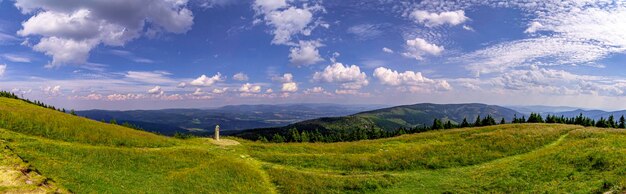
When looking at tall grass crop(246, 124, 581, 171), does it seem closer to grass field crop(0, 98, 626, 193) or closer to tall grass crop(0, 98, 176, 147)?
grass field crop(0, 98, 626, 193)

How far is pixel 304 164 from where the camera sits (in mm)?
42656

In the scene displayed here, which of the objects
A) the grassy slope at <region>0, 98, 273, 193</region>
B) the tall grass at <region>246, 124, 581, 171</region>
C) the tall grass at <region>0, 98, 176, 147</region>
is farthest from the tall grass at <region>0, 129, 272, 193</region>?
the tall grass at <region>246, 124, 581, 171</region>

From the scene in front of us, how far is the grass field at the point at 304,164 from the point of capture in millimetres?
27969

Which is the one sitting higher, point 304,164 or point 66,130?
point 66,130

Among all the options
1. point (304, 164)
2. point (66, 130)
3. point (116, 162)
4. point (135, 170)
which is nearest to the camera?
point (135, 170)

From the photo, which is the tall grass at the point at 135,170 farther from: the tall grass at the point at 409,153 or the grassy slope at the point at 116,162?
the tall grass at the point at 409,153

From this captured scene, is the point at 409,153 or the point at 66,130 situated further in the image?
the point at 66,130

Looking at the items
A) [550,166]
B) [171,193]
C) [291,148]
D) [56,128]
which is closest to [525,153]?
[550,166]

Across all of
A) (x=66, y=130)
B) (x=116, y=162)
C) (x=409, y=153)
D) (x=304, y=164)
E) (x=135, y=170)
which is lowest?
(x=304, y=164)

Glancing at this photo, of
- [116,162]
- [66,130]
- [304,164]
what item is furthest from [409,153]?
[66,130]

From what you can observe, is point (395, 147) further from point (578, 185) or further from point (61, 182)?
point (61, 182)

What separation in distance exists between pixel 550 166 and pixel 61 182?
139 feet

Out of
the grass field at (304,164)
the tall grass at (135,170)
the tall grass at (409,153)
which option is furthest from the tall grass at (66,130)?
the tall grass at (409,153)

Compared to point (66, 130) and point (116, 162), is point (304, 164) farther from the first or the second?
point (66, 130)
